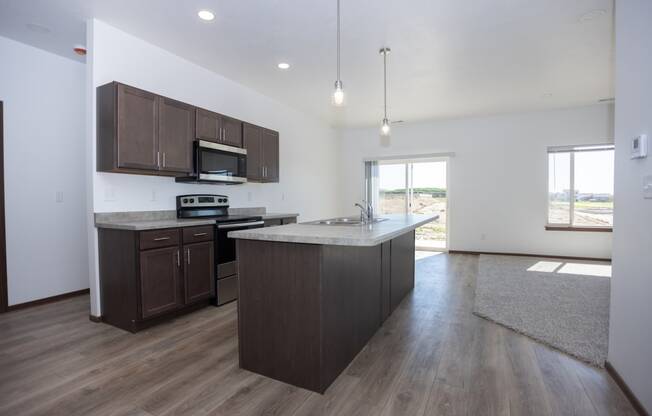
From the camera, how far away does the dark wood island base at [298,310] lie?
1.83 meters

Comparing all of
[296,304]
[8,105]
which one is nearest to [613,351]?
[296,304]

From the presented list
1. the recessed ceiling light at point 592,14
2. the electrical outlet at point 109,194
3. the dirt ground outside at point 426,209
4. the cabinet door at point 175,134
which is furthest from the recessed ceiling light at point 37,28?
the dirt ground outside at point 426,209

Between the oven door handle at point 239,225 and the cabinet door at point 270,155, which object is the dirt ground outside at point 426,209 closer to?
the cabinet door at point 270,155

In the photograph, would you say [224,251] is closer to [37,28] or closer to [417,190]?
[37,28]

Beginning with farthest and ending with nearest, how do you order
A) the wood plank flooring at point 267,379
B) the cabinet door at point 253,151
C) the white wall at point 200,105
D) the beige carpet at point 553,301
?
→ the cabinet door at point 253,151
the white wall at point 200,105
the beige carpet at point 553,301
the wood plank flooring at point 267,379

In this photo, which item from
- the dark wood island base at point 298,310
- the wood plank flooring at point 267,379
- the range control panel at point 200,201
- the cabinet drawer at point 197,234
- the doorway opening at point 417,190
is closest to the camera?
the wood plank flooring at point 267,379

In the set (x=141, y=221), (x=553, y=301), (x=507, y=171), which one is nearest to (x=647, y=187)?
(x=553, y=301)

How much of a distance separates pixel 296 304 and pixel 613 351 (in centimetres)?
197

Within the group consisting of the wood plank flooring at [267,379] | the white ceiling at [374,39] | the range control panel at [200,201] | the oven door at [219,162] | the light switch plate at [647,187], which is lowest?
the wood plank flooring at [267,379]

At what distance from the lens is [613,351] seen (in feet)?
6.59

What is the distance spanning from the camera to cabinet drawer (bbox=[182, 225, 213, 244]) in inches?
119

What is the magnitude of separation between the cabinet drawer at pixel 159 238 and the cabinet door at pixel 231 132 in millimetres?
1361

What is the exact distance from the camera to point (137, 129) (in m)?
2.88

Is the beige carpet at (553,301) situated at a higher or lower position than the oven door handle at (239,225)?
lower
